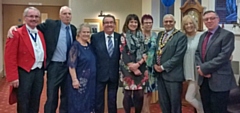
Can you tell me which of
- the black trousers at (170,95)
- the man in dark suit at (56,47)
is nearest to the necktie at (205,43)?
the black trousers at (170,95)

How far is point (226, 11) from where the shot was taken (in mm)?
5270

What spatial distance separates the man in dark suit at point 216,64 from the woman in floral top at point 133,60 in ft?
2.34

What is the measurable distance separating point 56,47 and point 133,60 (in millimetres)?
920

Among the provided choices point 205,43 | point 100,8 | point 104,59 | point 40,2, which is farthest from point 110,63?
point 40,2

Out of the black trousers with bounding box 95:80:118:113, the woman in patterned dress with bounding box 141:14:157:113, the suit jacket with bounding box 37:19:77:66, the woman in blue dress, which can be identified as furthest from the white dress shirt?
the woman in patterned dress with bounding box 141:14:157:113

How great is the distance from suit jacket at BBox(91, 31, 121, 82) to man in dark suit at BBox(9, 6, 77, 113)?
1.04 ft

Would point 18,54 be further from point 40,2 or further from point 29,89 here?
point 40,2

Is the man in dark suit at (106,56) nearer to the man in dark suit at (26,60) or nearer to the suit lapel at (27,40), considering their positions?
the man in dark suit at (26,60)

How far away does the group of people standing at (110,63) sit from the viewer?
3242mm

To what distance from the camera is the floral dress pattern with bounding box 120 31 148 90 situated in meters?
3.65

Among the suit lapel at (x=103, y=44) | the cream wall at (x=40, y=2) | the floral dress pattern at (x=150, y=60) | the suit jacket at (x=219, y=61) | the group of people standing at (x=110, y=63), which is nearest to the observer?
the suit jacket at (x=219, y=61)

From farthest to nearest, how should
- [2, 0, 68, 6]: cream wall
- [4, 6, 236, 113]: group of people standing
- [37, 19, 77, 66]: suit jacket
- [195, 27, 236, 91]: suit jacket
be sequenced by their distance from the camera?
[2, 0, 68, 6]: cream wall < [37, 19, 77, 66]: suit jacket < [4, 6, 236, 113]: group of people standing < [195, 27, 236, 91]: suit jacket

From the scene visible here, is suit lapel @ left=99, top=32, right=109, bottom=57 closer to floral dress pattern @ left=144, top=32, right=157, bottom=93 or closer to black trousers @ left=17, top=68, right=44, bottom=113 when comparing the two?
floral dress pattern @ left=144, top=32, right=157, bottom=93

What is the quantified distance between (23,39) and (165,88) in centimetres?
172
